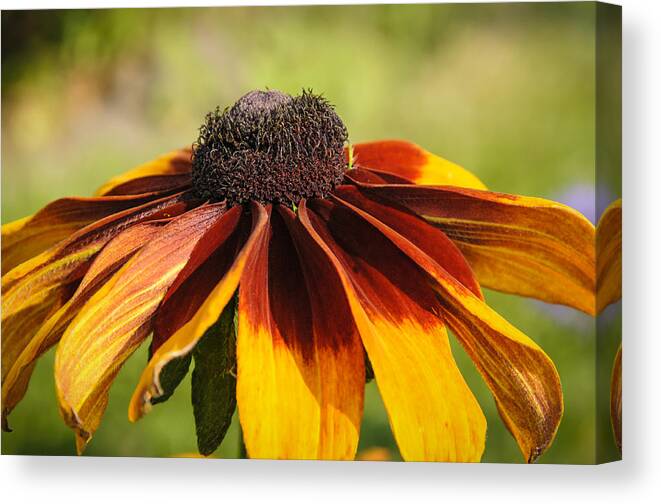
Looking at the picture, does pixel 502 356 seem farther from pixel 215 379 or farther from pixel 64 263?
pixel 64 263

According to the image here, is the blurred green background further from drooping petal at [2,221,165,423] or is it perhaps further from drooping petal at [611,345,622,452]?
drooping petal at [2,221,165,423]

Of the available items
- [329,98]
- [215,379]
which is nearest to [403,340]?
[215,379]

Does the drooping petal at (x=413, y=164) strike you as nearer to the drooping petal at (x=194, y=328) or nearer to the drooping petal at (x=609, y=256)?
the drooping petal at (x=609, y=256)

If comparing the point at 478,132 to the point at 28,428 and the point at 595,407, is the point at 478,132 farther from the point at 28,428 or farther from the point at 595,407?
the point at 28,428

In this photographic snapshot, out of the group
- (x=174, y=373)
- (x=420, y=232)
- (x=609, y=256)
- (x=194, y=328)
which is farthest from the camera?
(x=609, y=256)

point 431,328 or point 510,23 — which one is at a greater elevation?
point 510,23

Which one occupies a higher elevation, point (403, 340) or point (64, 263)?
point (64, 263)

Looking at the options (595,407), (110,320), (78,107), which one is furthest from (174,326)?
(595,407)

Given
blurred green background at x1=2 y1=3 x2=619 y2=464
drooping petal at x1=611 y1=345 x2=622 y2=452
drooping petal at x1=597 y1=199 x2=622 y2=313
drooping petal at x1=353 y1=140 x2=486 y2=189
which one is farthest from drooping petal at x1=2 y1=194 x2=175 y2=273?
drooping petal at x1=611 y1=345 x2=622 y2=452
